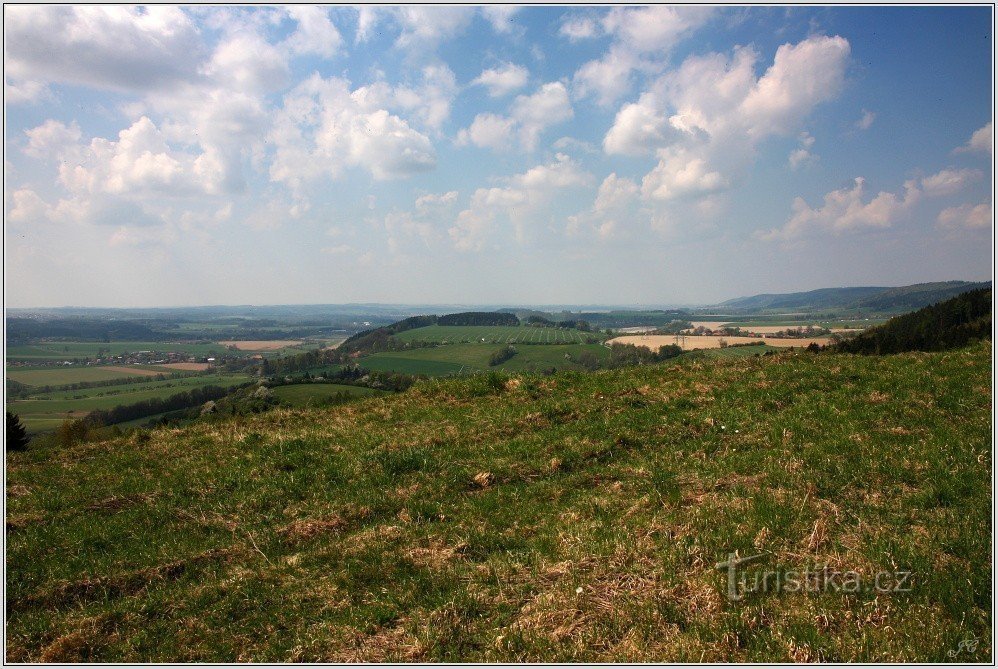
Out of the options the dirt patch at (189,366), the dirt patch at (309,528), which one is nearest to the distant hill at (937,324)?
the dirt patch at (309,528)

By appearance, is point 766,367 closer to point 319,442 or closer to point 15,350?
point 319,442

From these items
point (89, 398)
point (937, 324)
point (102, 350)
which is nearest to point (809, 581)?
point (937, 324)

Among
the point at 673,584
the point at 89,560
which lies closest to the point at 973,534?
the point at 673,584

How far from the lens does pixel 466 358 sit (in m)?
83.6

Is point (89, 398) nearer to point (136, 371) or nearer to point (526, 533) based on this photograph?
point (136, 371)

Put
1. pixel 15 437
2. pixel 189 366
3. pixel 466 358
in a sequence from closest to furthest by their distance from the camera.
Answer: pixel 15 437, pixel 466 358, pixel 189 366

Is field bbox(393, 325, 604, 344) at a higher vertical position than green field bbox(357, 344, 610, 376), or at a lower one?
higher

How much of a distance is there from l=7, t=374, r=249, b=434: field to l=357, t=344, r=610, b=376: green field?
2150 centimetres

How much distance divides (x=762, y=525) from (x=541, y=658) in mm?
3865

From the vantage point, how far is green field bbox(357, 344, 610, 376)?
2746 inches

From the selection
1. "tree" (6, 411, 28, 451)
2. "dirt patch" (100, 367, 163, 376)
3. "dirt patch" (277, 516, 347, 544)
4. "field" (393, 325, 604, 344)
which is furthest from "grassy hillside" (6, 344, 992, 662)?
"field" (393, 325, 604, 344)

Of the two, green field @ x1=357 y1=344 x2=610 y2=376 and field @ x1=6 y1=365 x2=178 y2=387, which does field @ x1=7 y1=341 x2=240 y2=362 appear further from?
green field @ x1=357 y1=344 x2=610 y2=376

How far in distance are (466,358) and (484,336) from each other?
119ft

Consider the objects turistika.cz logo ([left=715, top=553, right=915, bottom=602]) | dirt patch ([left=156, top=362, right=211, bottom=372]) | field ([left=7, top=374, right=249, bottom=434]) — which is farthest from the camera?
dirt patch ([left=156, top=362, right=211, bottom=372])
